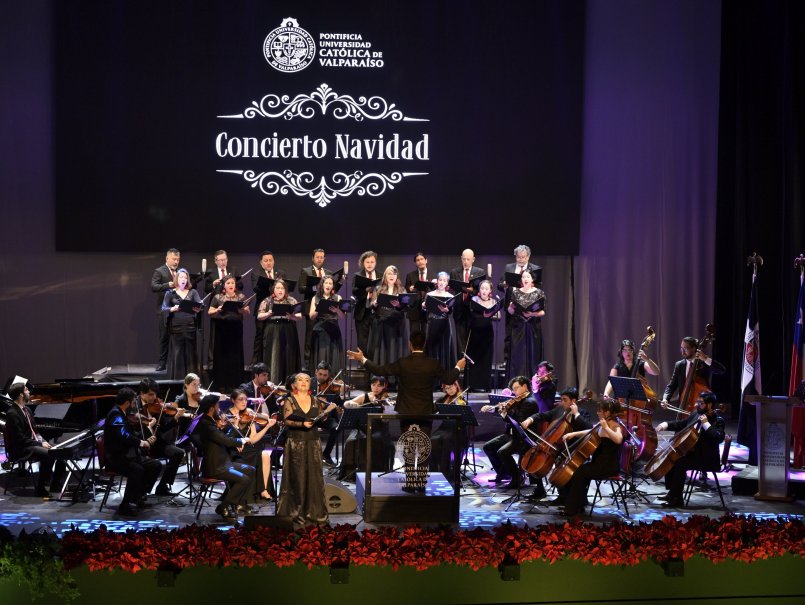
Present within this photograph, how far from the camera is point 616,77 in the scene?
1474cm

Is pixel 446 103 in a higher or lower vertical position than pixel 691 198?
higher

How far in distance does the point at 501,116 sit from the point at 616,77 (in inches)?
74.9

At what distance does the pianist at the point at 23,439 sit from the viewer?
30.0 ft

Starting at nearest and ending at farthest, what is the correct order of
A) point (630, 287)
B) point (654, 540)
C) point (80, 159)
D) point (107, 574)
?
point (107, 574) < point (654, 540) < point (80, 159) < point (630, 287)

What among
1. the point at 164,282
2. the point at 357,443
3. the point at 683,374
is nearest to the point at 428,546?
the point at 357,443

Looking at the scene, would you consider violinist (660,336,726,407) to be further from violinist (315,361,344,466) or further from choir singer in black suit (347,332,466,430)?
violinist (315,361,344,466)

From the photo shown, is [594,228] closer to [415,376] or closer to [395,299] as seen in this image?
[395,299]

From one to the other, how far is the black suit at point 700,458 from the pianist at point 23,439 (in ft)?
18.5

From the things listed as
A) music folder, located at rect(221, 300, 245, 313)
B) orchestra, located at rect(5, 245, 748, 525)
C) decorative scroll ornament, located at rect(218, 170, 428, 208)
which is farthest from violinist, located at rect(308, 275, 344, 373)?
decorative scroll ornament, located at rect(218, 170, 428, 208)

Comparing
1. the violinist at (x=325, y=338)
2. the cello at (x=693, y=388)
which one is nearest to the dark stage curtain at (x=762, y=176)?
the cello at (x=693, y=388)

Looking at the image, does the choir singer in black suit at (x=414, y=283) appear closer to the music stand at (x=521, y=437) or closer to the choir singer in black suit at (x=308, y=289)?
the choir singer in black suit at (x=308, y=289)

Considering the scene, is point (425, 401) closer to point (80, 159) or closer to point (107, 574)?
point (107, 574)

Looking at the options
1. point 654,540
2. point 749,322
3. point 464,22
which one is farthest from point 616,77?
point 654,540

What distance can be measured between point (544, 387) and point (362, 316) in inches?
134
